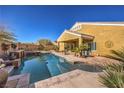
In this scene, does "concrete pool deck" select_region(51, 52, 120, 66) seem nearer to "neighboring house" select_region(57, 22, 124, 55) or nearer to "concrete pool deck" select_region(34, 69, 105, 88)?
"neighboring house" select_region(57, 22, 124, 55)

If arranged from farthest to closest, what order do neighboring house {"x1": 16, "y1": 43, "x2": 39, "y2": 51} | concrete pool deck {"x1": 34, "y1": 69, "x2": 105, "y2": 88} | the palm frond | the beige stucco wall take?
neighboring house {"x1": 16, "y1": 43, "x2": 39, "y2": 51}
the beige stucco wall
concrete pool deck {"x1": 34, "y1": 69, "x2": 105, "y2": 88}
the palm frond

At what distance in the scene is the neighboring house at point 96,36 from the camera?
5.31 m

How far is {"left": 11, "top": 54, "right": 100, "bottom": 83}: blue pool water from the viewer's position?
5.34 meters

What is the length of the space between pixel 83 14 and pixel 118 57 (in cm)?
142

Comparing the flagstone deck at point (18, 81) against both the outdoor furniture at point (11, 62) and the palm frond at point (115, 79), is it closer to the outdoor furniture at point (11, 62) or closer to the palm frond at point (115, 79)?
the outdoor furniture at point (11, 62)

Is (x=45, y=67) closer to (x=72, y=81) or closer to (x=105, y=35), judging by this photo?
(x=72, y=81)

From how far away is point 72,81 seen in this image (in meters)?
5.28

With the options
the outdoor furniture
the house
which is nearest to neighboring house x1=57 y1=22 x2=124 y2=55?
the house

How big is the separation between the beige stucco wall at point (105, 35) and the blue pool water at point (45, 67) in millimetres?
555

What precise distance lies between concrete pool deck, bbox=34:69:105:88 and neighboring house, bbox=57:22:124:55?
0.66m

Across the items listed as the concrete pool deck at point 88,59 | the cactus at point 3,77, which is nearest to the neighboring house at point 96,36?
the concrete pool deck at point 88,59

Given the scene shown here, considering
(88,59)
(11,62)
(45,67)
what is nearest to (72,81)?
(88,59)

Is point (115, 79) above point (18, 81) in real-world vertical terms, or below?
above

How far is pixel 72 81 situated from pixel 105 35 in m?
1.36
